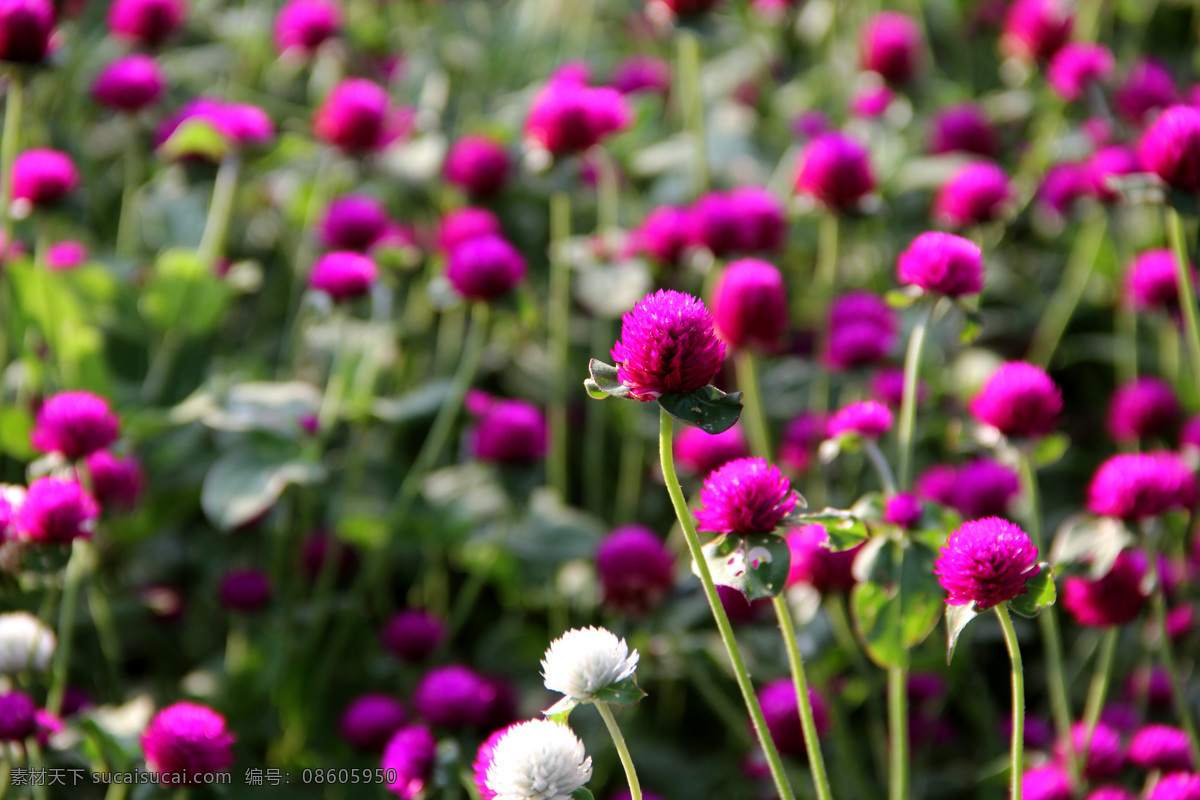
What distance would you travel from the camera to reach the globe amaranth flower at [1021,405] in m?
1.37

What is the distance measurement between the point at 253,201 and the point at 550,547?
144 centimetres

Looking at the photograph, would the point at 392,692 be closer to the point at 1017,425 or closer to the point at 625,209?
the point at 1017,425

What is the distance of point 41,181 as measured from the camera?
6.15 ft

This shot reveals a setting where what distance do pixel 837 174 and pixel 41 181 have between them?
4.58 feet

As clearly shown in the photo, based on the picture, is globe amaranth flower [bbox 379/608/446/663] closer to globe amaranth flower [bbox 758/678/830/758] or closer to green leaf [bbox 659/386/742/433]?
globe amaranth flower [bbox 758/678/830/758]

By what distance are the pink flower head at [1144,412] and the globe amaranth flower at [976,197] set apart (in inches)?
16.8

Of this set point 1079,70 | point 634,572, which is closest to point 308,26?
point 634,572

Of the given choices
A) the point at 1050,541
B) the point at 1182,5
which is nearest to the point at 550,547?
the point at 1050,541

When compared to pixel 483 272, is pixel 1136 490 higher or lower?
lower

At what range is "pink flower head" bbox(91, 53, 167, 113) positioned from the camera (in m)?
2.25

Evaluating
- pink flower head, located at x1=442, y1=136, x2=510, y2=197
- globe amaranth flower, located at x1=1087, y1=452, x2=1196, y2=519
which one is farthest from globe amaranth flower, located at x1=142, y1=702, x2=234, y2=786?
pink flower head, located at x1=442, y1=136, x2=510, y2=197

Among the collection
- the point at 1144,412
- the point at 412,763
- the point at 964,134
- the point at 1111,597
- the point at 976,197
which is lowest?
the point at 412,763

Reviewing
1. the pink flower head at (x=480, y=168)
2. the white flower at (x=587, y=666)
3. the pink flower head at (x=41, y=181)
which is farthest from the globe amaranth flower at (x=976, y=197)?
the pink flower head at (x=41, y=181)

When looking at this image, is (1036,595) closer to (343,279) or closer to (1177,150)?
(1177,150)
